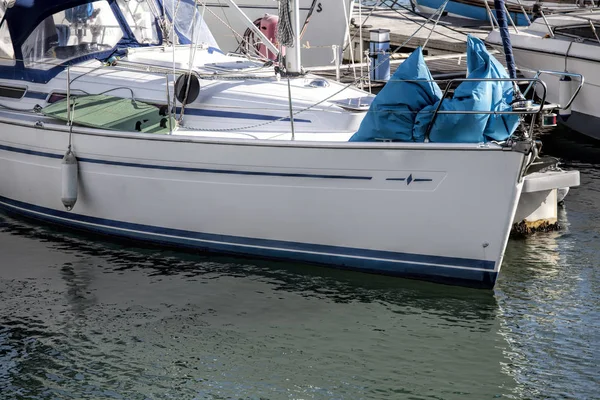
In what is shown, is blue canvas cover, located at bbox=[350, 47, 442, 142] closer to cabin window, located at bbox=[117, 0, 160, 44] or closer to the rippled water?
the rippled water

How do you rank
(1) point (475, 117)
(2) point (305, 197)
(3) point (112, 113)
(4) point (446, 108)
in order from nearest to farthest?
(1) point (475, 117) → (4) point (446, 108) → (2) point (305, 197) → (3) point (112, 113)

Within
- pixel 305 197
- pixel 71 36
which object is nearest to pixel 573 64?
pixel 305 197

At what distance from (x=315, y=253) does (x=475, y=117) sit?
186cm

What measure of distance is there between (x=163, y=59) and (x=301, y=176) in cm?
263

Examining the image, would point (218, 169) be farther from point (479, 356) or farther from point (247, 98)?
point (479, 356)

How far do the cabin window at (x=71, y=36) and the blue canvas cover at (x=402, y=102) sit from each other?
142 inches

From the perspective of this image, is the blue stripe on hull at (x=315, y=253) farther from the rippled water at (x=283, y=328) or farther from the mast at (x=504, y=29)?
the mast at (x=504, y=29)

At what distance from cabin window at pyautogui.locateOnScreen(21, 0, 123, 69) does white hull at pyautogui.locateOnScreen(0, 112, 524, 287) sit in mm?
909

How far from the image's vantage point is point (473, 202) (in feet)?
23.6

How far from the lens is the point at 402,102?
7.31m

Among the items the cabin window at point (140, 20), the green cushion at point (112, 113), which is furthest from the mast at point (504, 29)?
the cabin window at point (140, 20)

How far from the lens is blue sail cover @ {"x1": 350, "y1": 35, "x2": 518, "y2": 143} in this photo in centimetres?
714

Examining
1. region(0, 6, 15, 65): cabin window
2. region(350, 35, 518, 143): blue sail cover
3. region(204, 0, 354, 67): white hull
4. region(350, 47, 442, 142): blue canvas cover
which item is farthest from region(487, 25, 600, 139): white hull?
region(0, 6, 15, 65): cabin window

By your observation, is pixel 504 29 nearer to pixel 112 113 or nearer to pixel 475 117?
pixel 475 117
